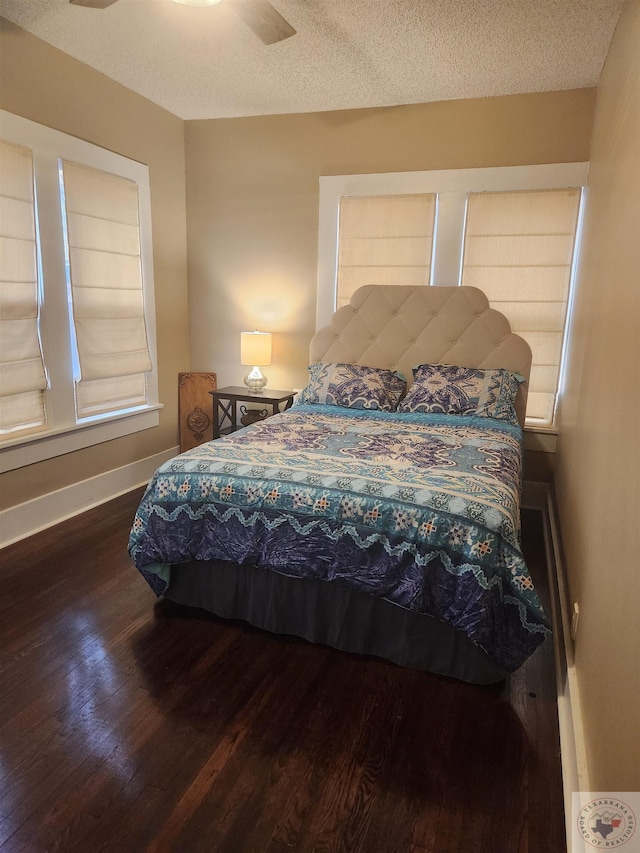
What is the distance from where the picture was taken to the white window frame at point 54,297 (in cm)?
301

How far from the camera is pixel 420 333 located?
3.83 m

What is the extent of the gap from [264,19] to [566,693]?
295 cm

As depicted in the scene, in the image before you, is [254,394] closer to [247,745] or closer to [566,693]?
[247,745]

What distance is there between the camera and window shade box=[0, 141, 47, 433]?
287cm

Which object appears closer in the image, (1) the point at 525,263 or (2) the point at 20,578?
(2) the point at 20,578

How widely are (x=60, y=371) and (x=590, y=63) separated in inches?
144

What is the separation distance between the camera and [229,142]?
13.8 ft

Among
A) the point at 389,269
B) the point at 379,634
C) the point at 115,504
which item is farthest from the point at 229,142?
the point at 379,634

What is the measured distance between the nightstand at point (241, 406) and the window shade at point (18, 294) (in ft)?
4.48

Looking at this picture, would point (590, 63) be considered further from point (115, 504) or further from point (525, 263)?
point (115, 504)

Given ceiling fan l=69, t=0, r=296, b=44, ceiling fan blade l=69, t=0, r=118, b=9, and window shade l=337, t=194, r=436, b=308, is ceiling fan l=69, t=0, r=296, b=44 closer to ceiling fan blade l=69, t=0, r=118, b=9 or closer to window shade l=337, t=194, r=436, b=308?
ceiling fan blade l=69, t=0, r=118, b=9

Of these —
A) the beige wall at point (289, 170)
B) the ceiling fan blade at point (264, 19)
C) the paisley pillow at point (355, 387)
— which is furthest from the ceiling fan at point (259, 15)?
the paisley pillow at point (355, 387)

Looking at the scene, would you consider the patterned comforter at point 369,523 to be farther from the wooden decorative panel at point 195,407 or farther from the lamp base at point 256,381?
the wooden decorative panel at point 195,407

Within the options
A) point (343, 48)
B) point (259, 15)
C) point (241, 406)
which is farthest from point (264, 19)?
point (241, 406)
